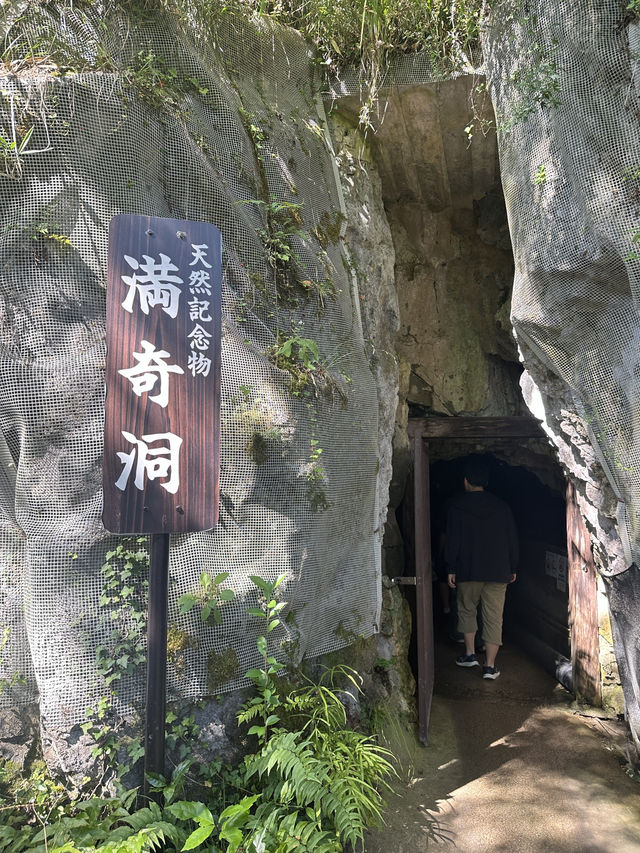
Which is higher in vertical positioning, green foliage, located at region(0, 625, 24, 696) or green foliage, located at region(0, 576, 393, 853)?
green foliage, located at region(0, 625, 24, 696)

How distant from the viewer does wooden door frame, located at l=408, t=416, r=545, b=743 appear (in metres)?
4.44

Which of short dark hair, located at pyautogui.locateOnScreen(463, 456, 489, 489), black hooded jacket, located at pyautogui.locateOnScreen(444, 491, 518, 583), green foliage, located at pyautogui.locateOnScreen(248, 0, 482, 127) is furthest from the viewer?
short dark hair, located at pyautogui.locateOnScreen(463, 456, 489, 489)

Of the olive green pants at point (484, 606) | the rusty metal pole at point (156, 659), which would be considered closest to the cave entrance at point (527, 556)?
the olive green pants at point (484, 606)

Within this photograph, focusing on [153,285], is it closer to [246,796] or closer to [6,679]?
[6,679]

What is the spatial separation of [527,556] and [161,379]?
621 cm

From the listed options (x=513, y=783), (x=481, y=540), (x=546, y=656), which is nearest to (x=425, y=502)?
(x=481, y=540)

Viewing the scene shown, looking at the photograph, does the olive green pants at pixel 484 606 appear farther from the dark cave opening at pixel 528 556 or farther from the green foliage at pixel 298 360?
the green foliage at pixel 298 360

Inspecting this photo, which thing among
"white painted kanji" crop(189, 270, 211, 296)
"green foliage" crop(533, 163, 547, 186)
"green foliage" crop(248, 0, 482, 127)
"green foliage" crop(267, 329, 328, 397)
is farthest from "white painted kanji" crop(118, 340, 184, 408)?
"green foliage" crop(248, 0, 482, 127)

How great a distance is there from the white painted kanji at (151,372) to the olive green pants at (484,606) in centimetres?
448

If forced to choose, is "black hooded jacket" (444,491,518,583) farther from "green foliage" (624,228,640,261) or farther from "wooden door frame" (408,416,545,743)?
"green foliage" (624,228,640,261)

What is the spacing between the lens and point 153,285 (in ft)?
7.07

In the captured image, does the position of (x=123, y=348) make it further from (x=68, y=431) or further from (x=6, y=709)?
(x=6, y=709)

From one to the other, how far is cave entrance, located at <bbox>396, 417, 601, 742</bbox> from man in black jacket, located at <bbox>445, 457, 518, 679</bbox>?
1.13 feet

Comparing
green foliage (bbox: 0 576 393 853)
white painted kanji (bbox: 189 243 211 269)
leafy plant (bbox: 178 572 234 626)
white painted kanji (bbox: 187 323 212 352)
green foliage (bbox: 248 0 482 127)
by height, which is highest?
green foliage (bbox: 248 0 482 127)
